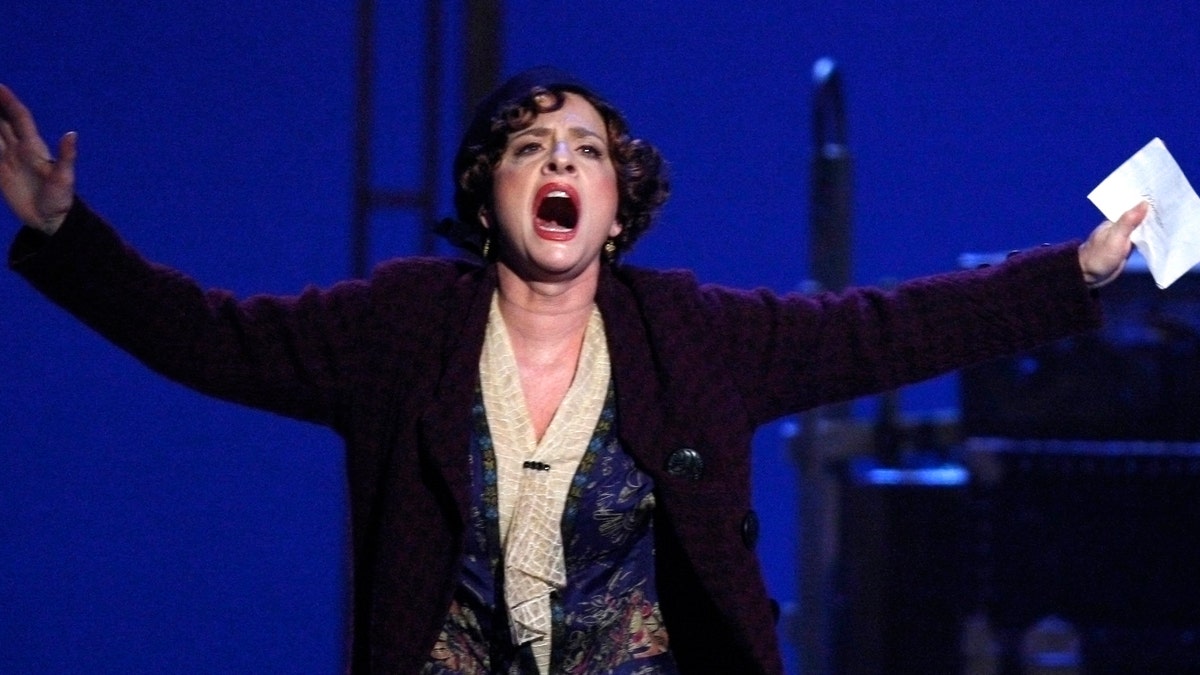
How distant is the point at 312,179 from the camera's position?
286cm

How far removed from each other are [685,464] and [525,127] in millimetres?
420

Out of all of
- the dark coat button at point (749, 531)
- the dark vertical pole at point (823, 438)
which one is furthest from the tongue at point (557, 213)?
the dark vertical pole at point (823, 438)

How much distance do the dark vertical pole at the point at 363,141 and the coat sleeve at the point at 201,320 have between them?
119cm

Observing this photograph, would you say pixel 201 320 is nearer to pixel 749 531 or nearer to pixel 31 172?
pixel 31 172

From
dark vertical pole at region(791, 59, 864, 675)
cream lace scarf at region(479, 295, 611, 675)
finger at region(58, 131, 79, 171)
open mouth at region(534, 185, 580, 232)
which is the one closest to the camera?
finger at region(58, 131, 79, 171)

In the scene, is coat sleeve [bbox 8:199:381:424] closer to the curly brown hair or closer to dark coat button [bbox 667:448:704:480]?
the curly brown hair

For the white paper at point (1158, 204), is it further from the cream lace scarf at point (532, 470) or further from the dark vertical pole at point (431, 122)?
the dark vertical pole at point (431, 122)

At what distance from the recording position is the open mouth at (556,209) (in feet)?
5.32

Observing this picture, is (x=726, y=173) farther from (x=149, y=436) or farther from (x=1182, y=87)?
(x=149, y=436)

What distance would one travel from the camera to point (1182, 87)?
296cm

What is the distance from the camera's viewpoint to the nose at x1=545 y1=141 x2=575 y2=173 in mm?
1627

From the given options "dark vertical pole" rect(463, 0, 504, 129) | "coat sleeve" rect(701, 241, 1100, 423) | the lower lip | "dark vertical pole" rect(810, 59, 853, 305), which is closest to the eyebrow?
the lower lip

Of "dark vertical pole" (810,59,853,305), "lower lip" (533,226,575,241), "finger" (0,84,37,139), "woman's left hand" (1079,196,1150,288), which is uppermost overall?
"dark vertical pole" (810,59,853,305)

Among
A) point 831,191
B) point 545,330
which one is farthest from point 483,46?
point 545,330
